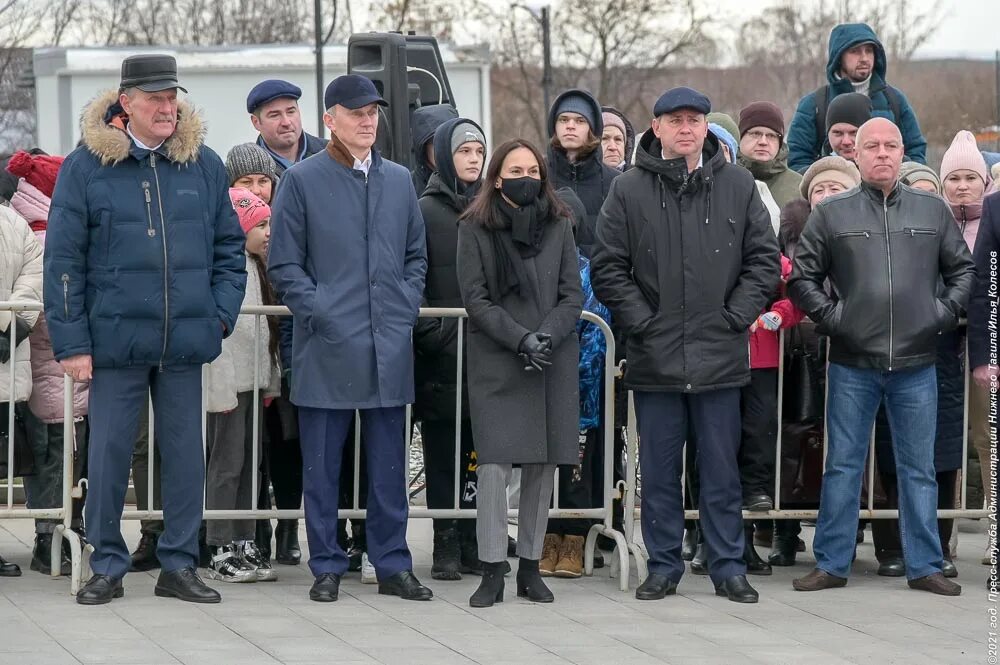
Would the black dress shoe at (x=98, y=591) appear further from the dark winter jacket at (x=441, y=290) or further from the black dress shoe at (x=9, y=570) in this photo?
the dark winter jacket at (x=441, y=290)

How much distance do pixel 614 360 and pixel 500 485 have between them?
92cm

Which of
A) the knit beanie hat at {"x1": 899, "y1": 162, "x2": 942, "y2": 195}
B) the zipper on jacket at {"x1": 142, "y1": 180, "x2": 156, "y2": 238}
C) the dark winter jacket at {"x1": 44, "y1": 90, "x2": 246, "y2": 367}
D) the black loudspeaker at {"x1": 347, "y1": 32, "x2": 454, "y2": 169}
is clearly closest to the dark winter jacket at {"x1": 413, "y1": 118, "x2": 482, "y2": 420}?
the dark winter jacket at {"x1": 44, "y1": 90, "x2": 246, "y2": 367}

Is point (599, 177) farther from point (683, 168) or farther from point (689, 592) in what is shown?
point (689, 592)

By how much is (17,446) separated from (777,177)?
13.6 feet

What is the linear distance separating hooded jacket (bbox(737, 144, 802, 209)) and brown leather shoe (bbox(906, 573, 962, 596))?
222 cm

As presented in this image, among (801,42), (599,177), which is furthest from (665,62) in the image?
(599,177)

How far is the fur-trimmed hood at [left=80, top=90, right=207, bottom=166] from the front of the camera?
6.40 meters

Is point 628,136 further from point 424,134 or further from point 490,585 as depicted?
point 490,585

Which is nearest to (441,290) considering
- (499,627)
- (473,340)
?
(473,340)

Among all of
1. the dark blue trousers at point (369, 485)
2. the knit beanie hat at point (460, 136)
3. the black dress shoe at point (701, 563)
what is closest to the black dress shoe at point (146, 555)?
the dark blue trousers at point (369, 485)

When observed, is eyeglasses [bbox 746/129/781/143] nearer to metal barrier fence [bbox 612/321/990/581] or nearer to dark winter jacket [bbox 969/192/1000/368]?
metal barrier fence [bbox 612/321/990/581]

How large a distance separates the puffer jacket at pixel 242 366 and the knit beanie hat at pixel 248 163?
0.51m

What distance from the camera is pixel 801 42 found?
49.1 metres

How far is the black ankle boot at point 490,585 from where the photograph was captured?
21.5 ft
